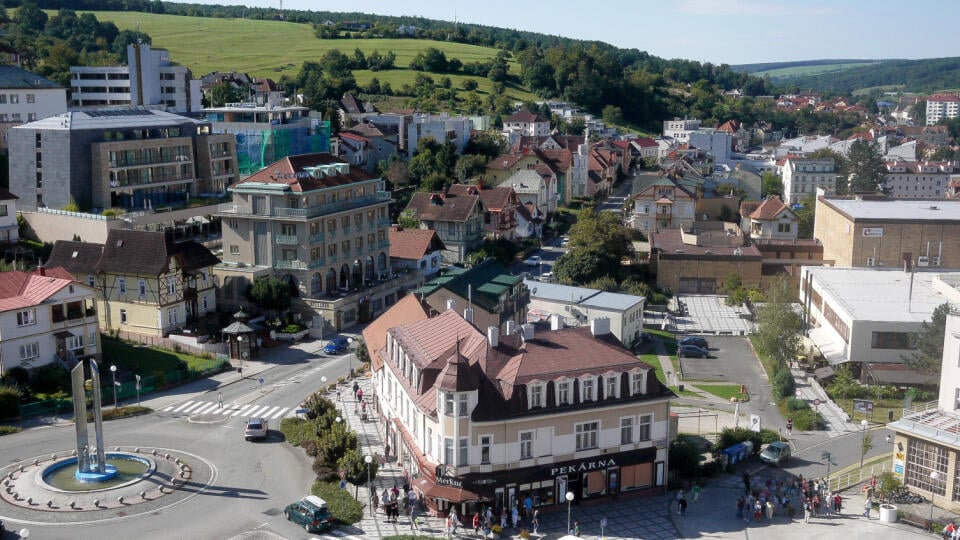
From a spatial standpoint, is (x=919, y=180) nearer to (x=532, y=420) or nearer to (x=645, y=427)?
(x=645, y=427)

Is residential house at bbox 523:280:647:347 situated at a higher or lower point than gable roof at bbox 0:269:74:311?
lower

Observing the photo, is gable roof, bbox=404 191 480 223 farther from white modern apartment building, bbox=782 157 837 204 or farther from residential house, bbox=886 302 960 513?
white modern apartment building, bbox=782 157 837 204

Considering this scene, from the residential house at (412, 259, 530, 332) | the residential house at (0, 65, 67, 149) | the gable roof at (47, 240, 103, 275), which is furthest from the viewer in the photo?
the residential house at (0, 65, 67, 149)

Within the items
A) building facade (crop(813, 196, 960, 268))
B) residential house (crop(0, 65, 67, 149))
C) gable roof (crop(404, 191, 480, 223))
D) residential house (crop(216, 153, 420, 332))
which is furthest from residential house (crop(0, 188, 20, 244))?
building facade (crop(813, 196, 960, 268))

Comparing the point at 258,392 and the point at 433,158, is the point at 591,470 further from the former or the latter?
the point at 433,158

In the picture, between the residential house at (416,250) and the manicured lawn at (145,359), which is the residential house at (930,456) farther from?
the residential house at (416,250)

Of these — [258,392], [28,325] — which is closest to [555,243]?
[258,392]
